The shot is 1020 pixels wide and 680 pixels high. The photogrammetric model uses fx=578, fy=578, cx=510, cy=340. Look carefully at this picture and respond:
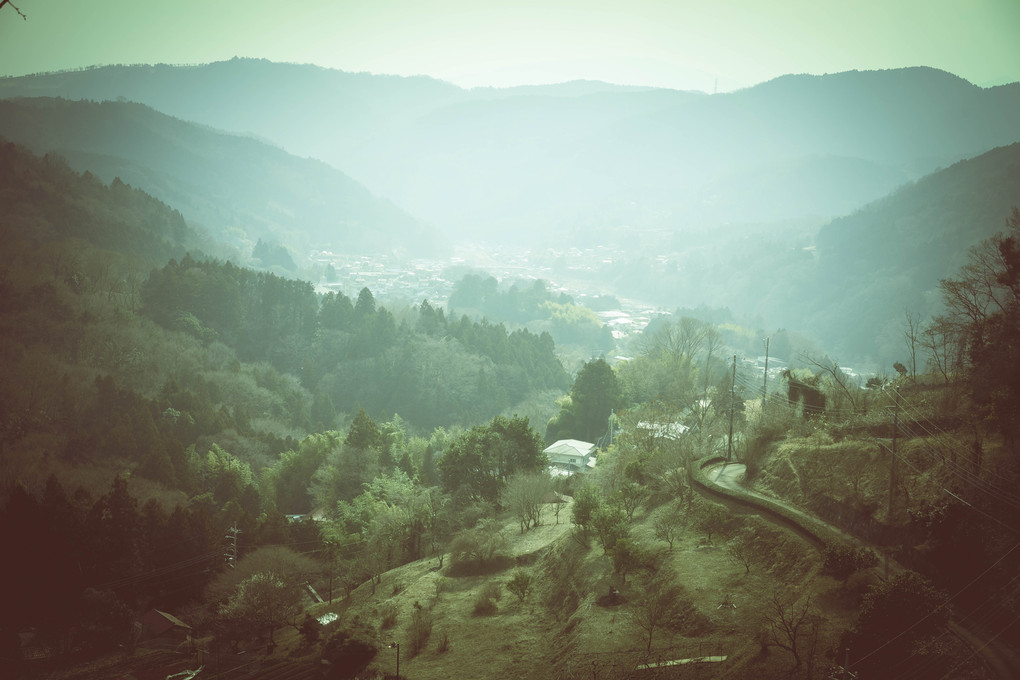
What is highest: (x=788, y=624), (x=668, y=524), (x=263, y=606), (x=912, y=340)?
(x=912, y=340)

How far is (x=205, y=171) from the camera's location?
167 metres

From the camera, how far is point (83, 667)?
938 inches

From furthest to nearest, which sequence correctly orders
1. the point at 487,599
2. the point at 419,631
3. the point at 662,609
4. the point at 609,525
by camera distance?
the point at 609,525 < the point at 487,599 < the point at 419,631 < the point at 662,609

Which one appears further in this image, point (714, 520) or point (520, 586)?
point (520, 586)

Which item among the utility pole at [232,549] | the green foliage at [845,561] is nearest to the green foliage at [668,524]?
the green foliage at [845,561]

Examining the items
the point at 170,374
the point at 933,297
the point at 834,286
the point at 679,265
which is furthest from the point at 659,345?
the point at 679,265

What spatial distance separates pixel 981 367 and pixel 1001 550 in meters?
9.74

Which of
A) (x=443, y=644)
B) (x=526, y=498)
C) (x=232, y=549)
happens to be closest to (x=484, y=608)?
(x=443, y=644)

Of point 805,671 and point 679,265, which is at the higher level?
point 679,265

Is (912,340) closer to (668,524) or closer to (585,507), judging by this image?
(668,524)

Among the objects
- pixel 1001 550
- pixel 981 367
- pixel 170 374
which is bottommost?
pixel 170 374

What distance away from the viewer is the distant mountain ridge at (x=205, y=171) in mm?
114812

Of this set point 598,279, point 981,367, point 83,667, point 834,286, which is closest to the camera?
point 981,367

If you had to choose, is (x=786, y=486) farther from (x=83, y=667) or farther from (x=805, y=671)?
(x=83, y=667)
